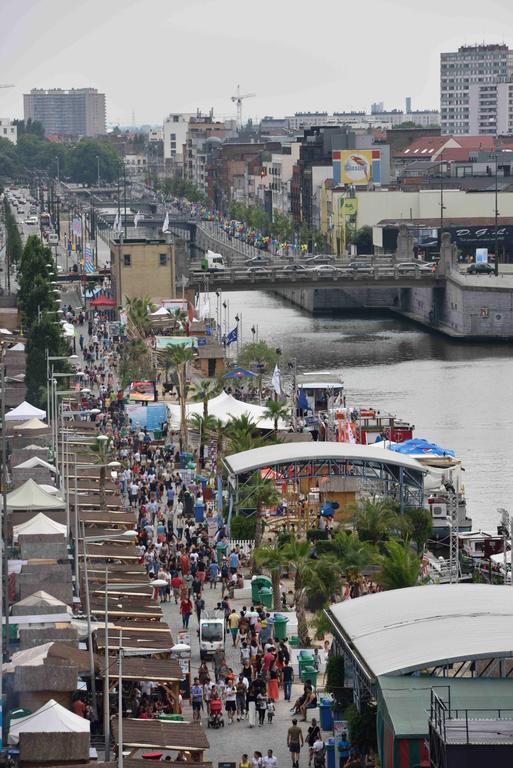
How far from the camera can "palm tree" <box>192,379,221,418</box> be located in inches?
2549

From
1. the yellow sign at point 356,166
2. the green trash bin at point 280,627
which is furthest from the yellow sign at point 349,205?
the green trash bin at point 280,627

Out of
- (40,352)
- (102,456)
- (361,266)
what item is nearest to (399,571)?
(102,456)

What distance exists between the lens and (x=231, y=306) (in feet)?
435

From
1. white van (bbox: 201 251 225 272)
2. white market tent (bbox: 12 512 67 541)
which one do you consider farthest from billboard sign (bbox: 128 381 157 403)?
white van (bbox: 201 251 225 272)

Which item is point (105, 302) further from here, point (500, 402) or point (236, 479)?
point (236, 479)

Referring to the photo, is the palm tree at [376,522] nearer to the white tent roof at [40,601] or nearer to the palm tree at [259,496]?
the palm tree at [259,496]

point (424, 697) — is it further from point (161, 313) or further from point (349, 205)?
point (349, 205)

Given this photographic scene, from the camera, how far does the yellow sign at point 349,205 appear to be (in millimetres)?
148500

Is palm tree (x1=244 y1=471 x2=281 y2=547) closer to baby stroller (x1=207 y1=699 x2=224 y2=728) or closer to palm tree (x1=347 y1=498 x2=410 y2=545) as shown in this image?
palm tree (x1=347 y1=498 x2=410 y2=545)

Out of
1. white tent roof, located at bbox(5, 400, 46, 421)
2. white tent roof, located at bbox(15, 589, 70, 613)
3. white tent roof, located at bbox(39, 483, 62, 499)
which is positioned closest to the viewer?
white tent roof, located at bbox(15, 589, 70, 613)

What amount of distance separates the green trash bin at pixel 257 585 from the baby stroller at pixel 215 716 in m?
9.12

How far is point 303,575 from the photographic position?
3988 cm

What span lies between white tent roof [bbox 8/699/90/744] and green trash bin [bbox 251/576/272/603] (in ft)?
45.7

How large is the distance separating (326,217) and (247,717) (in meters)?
128
